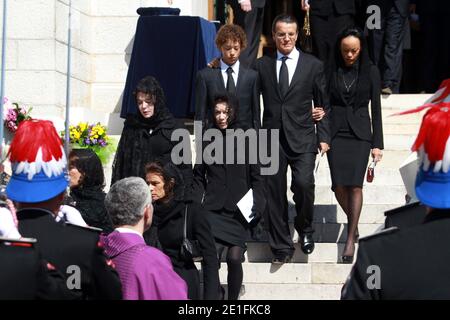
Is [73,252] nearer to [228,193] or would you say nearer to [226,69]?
[228,193]

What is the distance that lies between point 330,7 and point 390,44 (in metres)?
0.99

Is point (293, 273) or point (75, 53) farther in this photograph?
point (75, 53)

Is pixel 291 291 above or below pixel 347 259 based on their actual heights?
below

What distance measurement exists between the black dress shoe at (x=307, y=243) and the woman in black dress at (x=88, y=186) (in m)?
1.84

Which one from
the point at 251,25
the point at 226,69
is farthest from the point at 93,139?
the point at 226,69

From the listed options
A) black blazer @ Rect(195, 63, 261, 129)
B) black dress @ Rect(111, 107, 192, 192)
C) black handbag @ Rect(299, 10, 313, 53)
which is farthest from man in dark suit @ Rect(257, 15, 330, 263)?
black handbag @ Rect(299, 10, 313, 53)

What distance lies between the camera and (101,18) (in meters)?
13.8

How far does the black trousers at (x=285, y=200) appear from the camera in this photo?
10.1 m

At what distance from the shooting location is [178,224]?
8.84m

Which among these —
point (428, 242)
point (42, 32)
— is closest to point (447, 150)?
point (428, 242)

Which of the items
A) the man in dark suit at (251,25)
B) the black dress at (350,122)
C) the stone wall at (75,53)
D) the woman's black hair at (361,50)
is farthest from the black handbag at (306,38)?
the black dress at (350,122)

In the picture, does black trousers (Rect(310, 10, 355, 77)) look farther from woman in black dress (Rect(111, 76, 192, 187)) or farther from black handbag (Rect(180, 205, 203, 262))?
black handbag (Rect(180, 205, 203, 262))

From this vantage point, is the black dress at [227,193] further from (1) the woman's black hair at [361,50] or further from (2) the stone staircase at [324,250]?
(1) the woman's black hair at [361,50]
